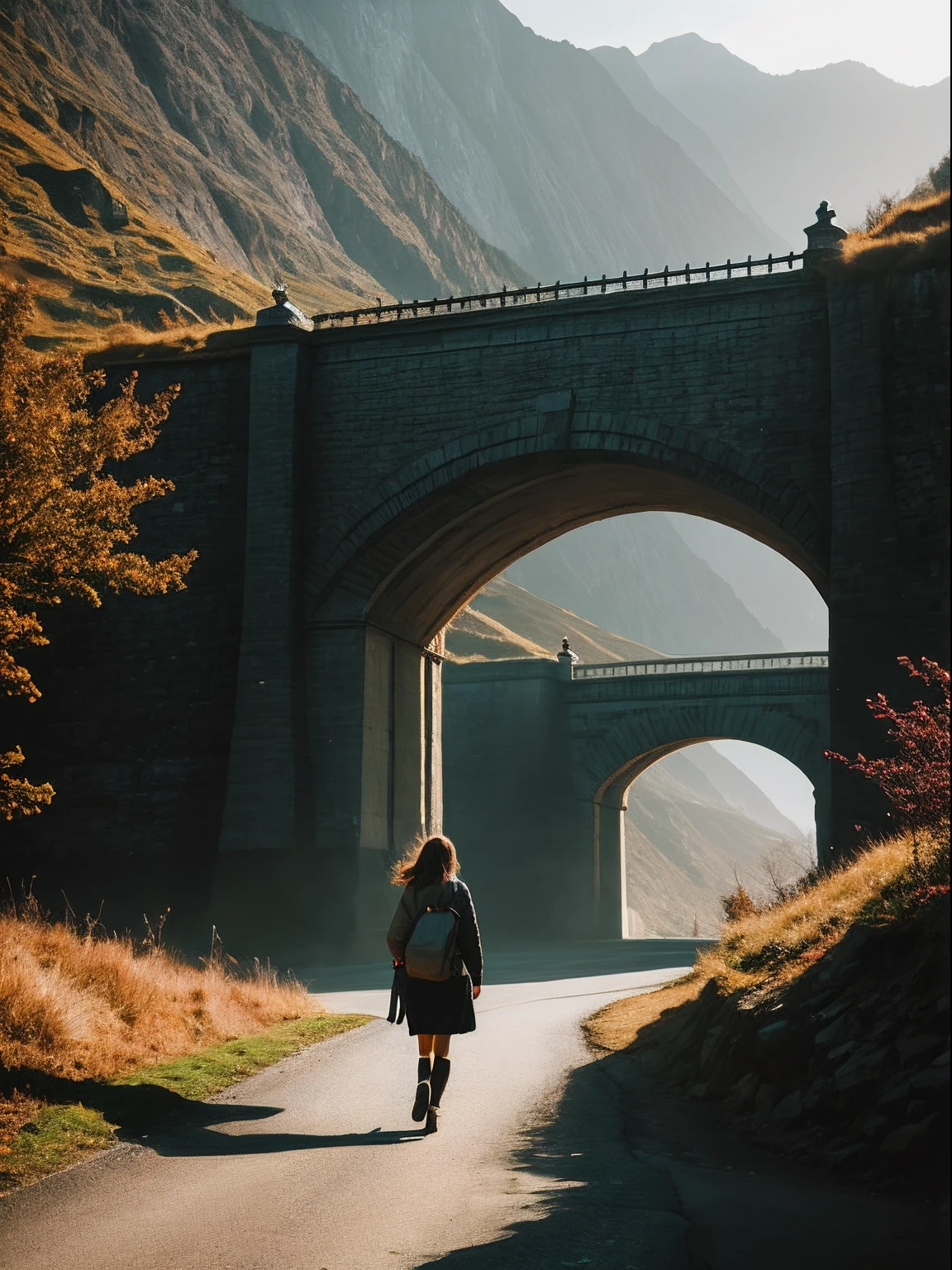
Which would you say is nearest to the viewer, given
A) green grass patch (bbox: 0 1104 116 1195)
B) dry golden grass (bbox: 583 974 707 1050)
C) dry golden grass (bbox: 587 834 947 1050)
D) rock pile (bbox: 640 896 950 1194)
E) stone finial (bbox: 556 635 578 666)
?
rock pile (bbox: 640 896 950 1194)

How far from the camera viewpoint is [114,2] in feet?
317

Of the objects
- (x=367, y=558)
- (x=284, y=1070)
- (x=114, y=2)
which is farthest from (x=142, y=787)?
(x=114, y=2)

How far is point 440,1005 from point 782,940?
12.3ft

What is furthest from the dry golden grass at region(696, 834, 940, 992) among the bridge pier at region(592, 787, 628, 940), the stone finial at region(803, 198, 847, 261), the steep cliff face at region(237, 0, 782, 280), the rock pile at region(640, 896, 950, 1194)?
the steep cliff face at region(237, 0, 782, 280)

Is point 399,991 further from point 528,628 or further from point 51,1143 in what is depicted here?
point 528,628

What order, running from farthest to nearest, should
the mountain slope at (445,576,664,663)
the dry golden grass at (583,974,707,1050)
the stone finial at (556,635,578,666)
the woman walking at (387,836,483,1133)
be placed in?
the mountain slope at (445,576,664,663) < the stone finial at (556,635,578,666) < the dry golden grass at (583,974,707,1050) < the woman walking at (387,836,483,1133)

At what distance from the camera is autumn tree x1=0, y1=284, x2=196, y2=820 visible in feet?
45.9

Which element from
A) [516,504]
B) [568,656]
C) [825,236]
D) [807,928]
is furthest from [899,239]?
[568,656]

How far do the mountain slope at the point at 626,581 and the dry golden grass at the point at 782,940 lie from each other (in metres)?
130

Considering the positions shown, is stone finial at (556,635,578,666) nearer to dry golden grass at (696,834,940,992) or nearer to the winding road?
dry golden grass at (696,834,940,992)

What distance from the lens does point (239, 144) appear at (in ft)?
365

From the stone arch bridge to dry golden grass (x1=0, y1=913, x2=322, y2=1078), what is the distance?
33.5 feet

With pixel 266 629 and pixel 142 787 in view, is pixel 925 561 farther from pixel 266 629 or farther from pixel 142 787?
pixel 142 787

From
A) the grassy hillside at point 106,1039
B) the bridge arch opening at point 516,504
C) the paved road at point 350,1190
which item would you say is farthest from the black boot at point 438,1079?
the bridge arch opening at point 516,504
